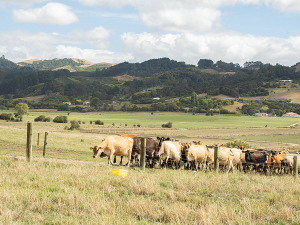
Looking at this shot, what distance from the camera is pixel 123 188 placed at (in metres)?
9.33

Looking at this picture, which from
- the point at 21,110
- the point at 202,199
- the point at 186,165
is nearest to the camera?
the point at 202,199

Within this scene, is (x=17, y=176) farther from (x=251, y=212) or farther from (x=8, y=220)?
(x=251, y=212)

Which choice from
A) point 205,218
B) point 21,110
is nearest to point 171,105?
point 21,110

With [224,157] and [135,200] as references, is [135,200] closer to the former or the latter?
[135,200]

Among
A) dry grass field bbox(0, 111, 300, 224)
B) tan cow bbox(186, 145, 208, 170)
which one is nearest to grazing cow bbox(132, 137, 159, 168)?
tan cow bbox(186, 145, 208, 170)

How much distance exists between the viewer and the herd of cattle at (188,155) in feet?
51.9

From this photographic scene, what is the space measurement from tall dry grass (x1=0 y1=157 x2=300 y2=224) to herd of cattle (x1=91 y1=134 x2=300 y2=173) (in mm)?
4953

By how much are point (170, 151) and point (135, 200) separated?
8415 mm

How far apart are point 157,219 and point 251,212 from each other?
2.49m

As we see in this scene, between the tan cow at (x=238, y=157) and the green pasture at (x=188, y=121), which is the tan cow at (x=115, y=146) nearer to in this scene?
the tan cow at (x=238, y=157)

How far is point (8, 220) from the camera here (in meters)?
6.20

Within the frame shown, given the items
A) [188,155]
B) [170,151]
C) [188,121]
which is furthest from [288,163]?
[188,121]

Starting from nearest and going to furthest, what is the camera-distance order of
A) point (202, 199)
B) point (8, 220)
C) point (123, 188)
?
1. point (8, 220)
2. point (202, 199)
3. point (123, 188)

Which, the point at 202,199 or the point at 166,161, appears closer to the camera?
the point at 202,199
